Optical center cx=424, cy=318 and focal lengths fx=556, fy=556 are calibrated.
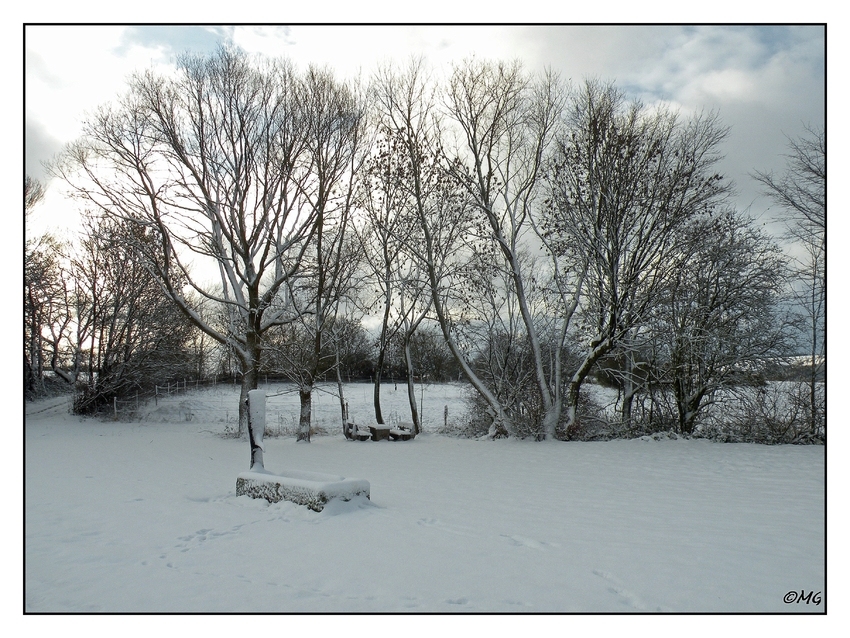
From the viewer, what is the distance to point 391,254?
62.1ft

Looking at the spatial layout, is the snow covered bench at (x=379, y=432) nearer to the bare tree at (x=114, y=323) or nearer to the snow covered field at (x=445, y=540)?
the snow covered field at (x=445, y=540)

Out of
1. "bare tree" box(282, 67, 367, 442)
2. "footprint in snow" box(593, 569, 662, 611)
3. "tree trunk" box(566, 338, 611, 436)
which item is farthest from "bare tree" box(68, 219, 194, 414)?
"footprint in snow" box(593, 569, 662, 611)

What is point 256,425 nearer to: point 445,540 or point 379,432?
point 445,540

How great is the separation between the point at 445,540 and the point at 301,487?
6.10 feet

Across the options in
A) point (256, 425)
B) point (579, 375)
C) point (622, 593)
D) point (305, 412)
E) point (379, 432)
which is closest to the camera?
point (622, 593)

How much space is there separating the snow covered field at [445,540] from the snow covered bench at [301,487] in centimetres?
12

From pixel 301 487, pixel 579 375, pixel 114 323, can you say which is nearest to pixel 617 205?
pixel 579 375

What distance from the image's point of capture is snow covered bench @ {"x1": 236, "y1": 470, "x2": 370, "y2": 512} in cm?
584

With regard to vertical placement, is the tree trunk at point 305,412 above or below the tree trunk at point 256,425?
below

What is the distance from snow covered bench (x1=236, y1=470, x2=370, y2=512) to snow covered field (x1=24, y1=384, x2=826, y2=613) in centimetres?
12

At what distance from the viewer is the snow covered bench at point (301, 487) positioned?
19.2ft

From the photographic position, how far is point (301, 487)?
5988mm

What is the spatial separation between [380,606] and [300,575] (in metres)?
0.79

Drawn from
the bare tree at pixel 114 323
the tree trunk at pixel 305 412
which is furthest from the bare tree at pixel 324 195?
the bare tree at pixel 114 323
